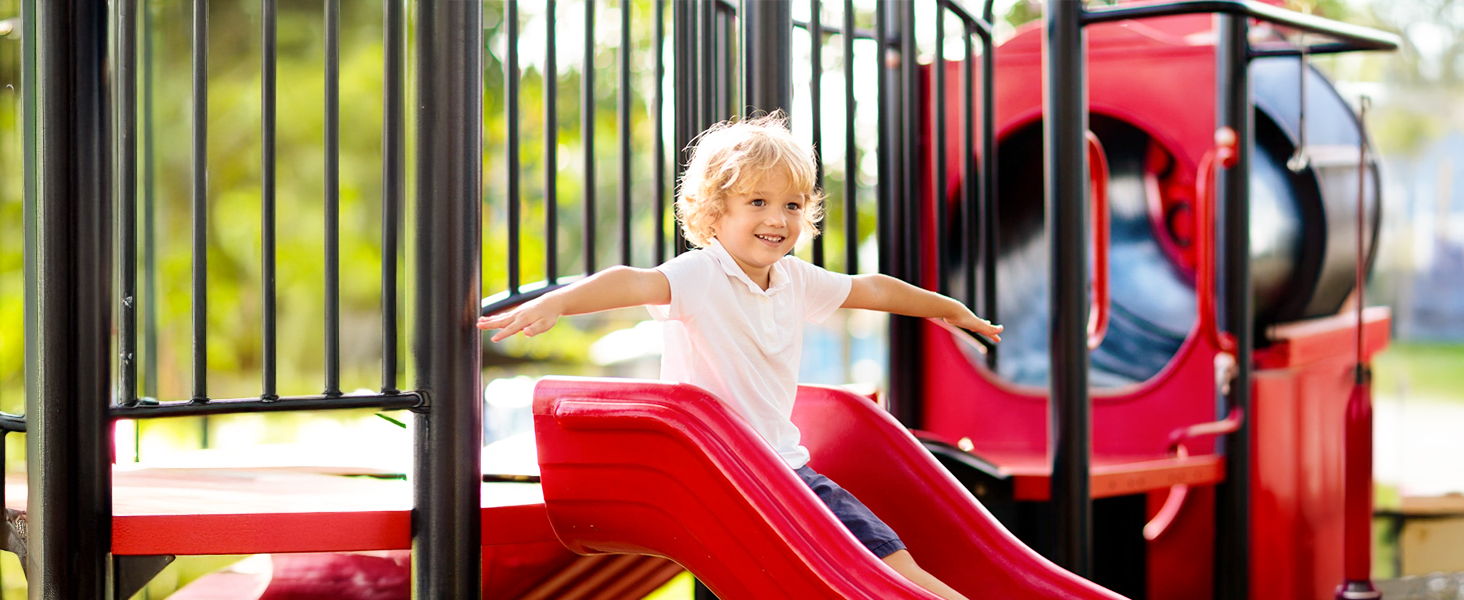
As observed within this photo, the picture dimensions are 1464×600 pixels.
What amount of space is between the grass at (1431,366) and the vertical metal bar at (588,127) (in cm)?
1935

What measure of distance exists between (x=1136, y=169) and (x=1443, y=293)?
58.3 feet

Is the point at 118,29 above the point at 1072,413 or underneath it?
above

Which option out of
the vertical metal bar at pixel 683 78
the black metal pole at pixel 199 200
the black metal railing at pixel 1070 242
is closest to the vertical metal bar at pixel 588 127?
the vertical metal bar at pixel 683 78

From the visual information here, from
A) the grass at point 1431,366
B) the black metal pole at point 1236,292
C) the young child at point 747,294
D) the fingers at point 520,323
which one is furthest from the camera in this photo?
the grass at point 1431,366

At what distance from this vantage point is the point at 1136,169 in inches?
157

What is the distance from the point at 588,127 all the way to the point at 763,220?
592 millimetres

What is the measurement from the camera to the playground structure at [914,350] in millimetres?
1803

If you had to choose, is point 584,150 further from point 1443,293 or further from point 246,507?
point 1443,293

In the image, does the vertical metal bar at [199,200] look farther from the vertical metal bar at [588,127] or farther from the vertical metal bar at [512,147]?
the vertical metal bar at [588,127]

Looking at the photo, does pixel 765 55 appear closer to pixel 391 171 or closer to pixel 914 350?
pixel 391 171

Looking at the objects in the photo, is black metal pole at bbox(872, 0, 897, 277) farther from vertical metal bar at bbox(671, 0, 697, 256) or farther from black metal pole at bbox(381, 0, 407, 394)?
black metal pole at bbox(381, 0, 407, 394)

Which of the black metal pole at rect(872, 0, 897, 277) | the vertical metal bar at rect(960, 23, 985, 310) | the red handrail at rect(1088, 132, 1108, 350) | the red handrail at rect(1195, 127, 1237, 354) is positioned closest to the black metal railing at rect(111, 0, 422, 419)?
the black metal pole at rect(872, 0, 897, 277)

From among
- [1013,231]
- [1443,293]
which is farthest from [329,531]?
[1443,293]

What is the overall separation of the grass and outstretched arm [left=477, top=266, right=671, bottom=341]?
19.7 m
